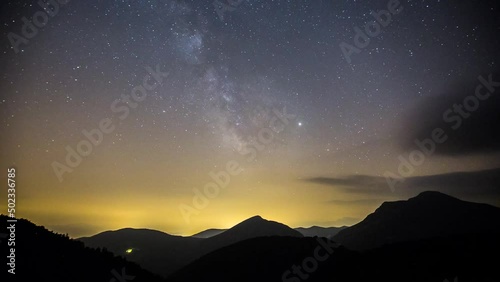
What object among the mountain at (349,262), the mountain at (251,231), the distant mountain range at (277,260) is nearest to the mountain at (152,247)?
the distant mountain range at (277,260)

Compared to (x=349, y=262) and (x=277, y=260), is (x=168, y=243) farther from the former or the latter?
(x=349, y=262)

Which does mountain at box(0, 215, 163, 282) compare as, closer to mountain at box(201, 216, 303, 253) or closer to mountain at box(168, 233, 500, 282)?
mountain at box(168, 233, 500, 282)

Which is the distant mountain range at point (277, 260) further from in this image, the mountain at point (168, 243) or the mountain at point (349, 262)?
the mountain at point (168, 243)

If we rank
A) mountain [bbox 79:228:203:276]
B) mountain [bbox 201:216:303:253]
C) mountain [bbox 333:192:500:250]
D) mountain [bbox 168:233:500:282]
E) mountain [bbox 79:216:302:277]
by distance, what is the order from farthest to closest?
mountain [bbox 201:216:303:253], mountain [bbox 333:192:500:250], mountain [bbox 79:216:302:277], mountain [bbox 79:228:203:276], mountain [bbox 168:233:500:282]

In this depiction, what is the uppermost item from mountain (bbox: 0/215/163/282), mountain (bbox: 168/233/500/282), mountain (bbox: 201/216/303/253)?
mountain (bbox: 201/216/303/253)

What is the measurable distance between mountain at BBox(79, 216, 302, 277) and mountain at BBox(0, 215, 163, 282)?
60860 mm

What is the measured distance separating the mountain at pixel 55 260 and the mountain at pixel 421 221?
369 feet

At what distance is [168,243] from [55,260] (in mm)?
106368

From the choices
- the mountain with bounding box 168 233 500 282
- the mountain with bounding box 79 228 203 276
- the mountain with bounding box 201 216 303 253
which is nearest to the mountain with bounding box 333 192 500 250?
the mountain with bounding box 201 216 303 253

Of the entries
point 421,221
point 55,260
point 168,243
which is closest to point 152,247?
point 168,243

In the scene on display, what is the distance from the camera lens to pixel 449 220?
121m

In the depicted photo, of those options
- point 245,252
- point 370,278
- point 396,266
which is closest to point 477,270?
point 396,266

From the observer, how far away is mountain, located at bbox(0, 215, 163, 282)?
1400 cm

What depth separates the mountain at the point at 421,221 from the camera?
11206 centimetres
